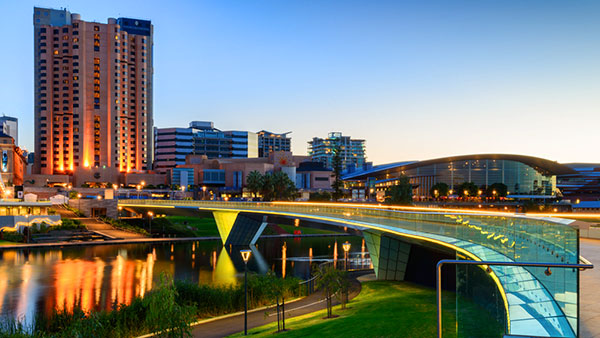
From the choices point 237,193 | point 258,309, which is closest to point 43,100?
point 237,193

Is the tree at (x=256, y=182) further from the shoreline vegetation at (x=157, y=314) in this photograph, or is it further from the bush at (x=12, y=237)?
the shoreline vegetation at (x=157, y=314)

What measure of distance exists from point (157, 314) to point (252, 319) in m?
11.7

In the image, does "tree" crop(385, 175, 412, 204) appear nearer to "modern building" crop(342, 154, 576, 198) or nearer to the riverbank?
the riverbank

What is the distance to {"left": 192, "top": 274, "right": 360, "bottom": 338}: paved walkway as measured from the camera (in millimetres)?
28797

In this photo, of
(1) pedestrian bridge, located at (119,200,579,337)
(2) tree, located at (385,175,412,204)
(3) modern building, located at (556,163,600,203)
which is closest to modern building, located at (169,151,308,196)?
(2) tree, located at (385,175,412,204)

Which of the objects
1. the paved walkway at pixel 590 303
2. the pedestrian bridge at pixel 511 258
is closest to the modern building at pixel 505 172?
the pedestrian bridge at pixel 511 258

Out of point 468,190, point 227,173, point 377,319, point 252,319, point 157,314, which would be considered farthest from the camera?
point 227,173

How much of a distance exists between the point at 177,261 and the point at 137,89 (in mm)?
141081

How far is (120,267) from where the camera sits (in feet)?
190

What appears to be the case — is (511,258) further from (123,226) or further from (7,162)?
(7,162)

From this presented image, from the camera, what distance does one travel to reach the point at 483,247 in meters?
19.2

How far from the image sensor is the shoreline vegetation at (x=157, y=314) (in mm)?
21375

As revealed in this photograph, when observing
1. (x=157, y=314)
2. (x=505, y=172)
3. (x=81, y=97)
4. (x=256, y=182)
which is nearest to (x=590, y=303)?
(x=157, y=314)

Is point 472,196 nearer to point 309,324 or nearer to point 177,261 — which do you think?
point 177,261
